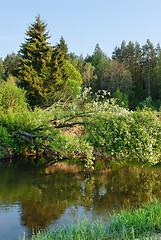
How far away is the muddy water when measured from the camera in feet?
28.8

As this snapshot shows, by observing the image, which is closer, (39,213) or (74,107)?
(39,213)

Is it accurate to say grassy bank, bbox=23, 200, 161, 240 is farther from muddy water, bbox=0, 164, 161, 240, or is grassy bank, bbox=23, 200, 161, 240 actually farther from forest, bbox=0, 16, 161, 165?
forest, bbox=0, 16, 161, 165

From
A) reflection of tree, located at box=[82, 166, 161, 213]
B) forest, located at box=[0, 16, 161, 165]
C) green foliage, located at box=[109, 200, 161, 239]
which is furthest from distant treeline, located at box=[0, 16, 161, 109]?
green foliage, located at box=[109, 200, 161, 239]

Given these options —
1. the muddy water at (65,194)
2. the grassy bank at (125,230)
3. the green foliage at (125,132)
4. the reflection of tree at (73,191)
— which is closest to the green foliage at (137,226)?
the grassy bank at (125,230)

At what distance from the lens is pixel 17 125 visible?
58.0 ft

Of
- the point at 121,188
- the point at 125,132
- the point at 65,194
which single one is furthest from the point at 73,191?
the point at 125,132

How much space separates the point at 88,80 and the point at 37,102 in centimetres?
2812

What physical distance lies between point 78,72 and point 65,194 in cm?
3514

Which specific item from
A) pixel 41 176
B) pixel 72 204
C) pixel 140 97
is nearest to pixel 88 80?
pixel 140 97

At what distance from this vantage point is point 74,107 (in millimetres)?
14664

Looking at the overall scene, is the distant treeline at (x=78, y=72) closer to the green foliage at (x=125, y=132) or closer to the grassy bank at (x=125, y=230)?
the green foliage at (x=125, y=132)

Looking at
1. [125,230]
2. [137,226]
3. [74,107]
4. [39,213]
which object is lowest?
[39,213]

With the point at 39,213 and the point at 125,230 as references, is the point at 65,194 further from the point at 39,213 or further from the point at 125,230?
the point at 125,230

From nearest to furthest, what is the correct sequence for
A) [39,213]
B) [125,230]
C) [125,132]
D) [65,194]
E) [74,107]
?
[125,230] → [39,213] → [65,194] → [125,132] → [74,107]
